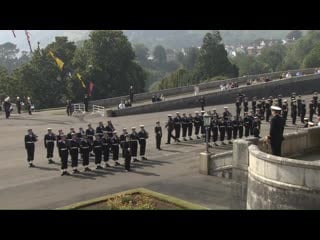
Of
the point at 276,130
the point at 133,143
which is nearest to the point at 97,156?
the point at 133,143

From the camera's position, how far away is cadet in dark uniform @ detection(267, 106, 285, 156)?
11779 mm

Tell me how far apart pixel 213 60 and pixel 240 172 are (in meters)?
62.3

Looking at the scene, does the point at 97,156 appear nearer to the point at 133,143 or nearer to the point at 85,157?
the point at 85,157

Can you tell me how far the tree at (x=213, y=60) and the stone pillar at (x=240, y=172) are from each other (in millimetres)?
59215

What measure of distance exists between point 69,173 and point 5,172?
2553 mm

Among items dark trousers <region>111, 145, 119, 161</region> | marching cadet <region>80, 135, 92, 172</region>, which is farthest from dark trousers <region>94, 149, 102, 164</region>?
dark trousers <region>111, 145, 119, 161</region>

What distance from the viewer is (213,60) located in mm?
75625

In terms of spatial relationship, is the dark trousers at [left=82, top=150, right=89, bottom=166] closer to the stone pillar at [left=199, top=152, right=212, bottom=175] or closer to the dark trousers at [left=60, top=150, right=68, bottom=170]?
the dark trousers at [left=60, top=150, right=68, bottom=170]

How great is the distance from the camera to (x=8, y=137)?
25.3 metres

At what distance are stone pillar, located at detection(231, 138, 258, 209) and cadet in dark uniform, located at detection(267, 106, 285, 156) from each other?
6.41 feet

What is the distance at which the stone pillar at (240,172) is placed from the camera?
14.4m

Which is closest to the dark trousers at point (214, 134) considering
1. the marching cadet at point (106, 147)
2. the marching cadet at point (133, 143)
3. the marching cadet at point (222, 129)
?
the marching cadet at point (222, 129)
